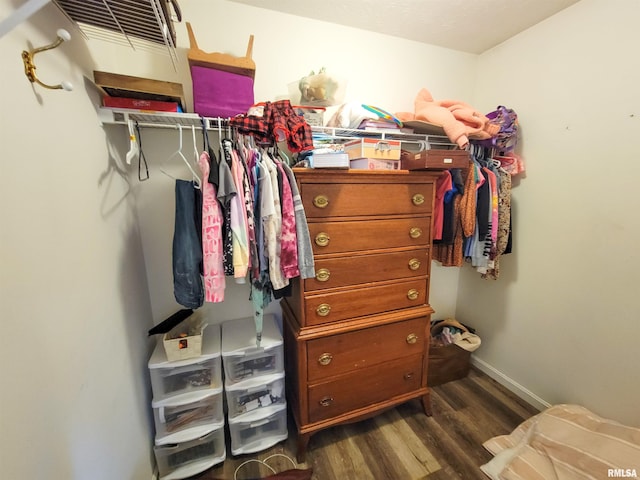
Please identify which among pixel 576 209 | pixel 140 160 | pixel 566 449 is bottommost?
pixel 566 449

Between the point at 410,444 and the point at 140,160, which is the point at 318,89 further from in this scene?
the point at 410,444

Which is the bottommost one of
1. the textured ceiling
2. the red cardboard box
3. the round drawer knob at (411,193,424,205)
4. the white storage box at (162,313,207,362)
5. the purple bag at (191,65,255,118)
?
the white storage box at (162,313,207,362)

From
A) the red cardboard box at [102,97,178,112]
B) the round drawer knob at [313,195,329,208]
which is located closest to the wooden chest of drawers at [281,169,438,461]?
the round drawer knob at [313,195,329,208]

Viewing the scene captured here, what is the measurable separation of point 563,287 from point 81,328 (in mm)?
2392

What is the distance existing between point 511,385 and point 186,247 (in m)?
2.40

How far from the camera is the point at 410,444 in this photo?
154cm

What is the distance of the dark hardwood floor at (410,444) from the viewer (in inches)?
54.7

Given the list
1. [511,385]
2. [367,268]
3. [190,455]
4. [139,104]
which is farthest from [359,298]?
[511,385]

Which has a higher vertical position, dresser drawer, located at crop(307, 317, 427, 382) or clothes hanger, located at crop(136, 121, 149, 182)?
clothes hanger, located at crop(136, 121, 149, 182)

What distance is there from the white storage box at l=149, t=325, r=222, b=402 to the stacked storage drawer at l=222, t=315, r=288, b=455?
0.06m

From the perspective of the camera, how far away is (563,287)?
5.33 ft

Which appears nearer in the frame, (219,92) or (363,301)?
(219,92)

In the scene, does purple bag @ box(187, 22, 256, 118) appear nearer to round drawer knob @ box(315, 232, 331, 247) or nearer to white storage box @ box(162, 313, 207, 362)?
round drawer knob @ box(315, 232, 331, 247)

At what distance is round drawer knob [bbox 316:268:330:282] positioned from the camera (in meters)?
1.30
